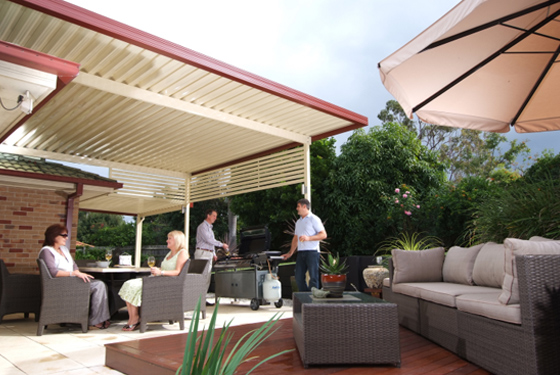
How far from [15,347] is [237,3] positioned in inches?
2208

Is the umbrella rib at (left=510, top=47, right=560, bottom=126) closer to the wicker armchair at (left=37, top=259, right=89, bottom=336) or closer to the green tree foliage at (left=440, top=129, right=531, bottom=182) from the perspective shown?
the wicker armchair at (left=37, top=259, right=89, bottom=336)

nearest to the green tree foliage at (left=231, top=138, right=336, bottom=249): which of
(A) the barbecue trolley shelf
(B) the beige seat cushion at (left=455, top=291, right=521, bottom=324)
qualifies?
(A) the barbecue trolley shelf

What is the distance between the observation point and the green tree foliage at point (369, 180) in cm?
1388

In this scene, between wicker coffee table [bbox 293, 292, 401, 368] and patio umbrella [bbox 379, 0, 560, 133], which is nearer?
wicker coffee table [bbox 293, 292, 401, 368]

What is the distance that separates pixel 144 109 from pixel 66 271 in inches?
122

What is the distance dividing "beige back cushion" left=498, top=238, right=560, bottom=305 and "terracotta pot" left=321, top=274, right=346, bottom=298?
3.67 ft

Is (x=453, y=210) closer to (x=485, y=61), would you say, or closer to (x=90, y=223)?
(x=485, y=61)

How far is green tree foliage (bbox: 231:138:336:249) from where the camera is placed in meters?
15.2

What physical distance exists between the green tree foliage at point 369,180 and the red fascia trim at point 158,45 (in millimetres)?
7680

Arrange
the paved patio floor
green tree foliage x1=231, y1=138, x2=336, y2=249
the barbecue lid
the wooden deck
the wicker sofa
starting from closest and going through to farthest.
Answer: the wicker sofa, the wooden deck, the paved patio floor, the barbecue lid, green tree foliage x1=231, y1=138, x2=336, y2=249

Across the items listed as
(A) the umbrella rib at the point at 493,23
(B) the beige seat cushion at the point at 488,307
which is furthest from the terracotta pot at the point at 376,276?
(A) the umbrella rib at the point at 493,23

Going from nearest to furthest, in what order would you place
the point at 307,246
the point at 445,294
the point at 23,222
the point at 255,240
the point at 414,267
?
the point at 445,294 → the point at 414,267 → the point at 307,246 → the point at 23,222 → the point at 255,240

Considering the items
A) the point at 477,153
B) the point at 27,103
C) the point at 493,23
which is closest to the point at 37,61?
the point at 27,103

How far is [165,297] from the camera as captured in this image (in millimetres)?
4938
